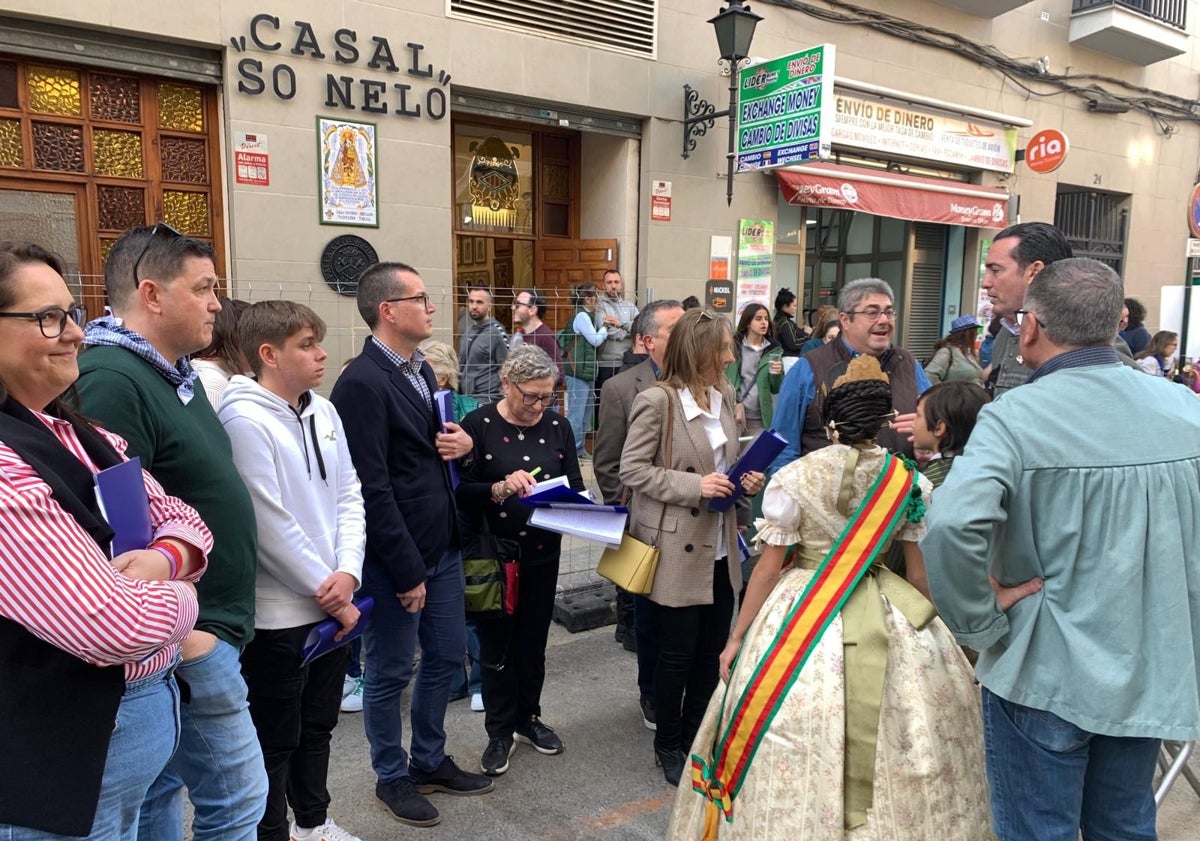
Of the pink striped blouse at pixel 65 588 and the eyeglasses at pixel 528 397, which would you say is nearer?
the pink striped blouse at pixel 65 588

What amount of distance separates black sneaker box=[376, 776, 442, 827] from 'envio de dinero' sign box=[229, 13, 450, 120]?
5.68m

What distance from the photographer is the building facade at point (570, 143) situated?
20.9ft

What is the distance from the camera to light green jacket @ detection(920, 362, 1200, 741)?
6.25 ft

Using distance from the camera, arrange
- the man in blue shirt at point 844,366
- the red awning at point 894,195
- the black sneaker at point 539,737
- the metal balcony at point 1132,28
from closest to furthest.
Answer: the black sneaker at point 539,737
the man in blue shirt at point 844,366
the red awning at point 894,195
the metal balcony at point 1132,28

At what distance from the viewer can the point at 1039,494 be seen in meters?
1.96

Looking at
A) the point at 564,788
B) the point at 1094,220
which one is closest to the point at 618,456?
the point at 564,788

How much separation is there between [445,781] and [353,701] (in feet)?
3.22

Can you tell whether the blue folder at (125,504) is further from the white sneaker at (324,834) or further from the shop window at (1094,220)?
the shop window at (1094,220)

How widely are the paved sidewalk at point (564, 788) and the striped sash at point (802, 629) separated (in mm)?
797

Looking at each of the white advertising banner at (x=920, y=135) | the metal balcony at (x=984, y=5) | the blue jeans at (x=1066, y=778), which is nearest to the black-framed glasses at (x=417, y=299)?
the blue jeans at (x=1066, y=778)

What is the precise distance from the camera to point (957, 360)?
6.18m

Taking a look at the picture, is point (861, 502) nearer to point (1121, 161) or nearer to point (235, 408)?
point (235, 408)

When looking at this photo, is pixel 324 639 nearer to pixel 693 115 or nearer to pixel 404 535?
pixel 404 535

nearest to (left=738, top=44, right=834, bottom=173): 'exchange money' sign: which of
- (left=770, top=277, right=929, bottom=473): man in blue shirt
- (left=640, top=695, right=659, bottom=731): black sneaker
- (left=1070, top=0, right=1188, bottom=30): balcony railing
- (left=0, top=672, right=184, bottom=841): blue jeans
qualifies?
(left=770, top=277, right=929, bottom=473): man in blue shirt
